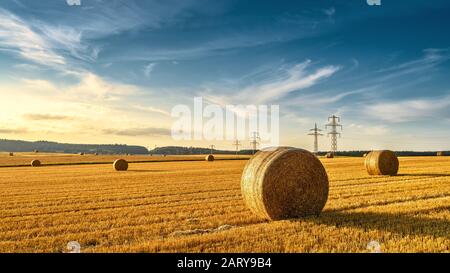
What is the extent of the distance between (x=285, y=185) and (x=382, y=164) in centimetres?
1473

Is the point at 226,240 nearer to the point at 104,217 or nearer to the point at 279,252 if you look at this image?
the point at 279,252

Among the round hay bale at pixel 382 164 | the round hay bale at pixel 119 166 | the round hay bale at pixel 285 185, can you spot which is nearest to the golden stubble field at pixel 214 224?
the round hay bale at pixel 285 185

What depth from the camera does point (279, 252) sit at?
7344 millimetres

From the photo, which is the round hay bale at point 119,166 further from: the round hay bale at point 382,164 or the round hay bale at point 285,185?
the round hay bale at point 285,185

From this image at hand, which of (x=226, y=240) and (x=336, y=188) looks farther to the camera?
(x=336, y=188)

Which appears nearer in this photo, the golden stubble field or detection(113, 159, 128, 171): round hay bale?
the golden stubble field

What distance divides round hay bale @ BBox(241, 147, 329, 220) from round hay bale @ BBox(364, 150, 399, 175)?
1355 cm

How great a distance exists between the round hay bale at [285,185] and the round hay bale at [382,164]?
534 inches

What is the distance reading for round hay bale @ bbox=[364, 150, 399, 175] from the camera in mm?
24125

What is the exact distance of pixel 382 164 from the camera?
24172mm

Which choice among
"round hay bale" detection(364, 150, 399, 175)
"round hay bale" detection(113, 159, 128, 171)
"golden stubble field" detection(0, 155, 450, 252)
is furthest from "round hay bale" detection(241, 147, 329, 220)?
"round hay bale" detection(113, 159, 128, 171)

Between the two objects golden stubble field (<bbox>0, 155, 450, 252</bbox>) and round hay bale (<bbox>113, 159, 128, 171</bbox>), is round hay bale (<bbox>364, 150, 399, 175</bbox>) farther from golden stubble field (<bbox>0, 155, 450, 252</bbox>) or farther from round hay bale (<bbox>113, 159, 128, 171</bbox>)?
round hay bale (<bbox>113, 159, 128, 171</bbox>)
